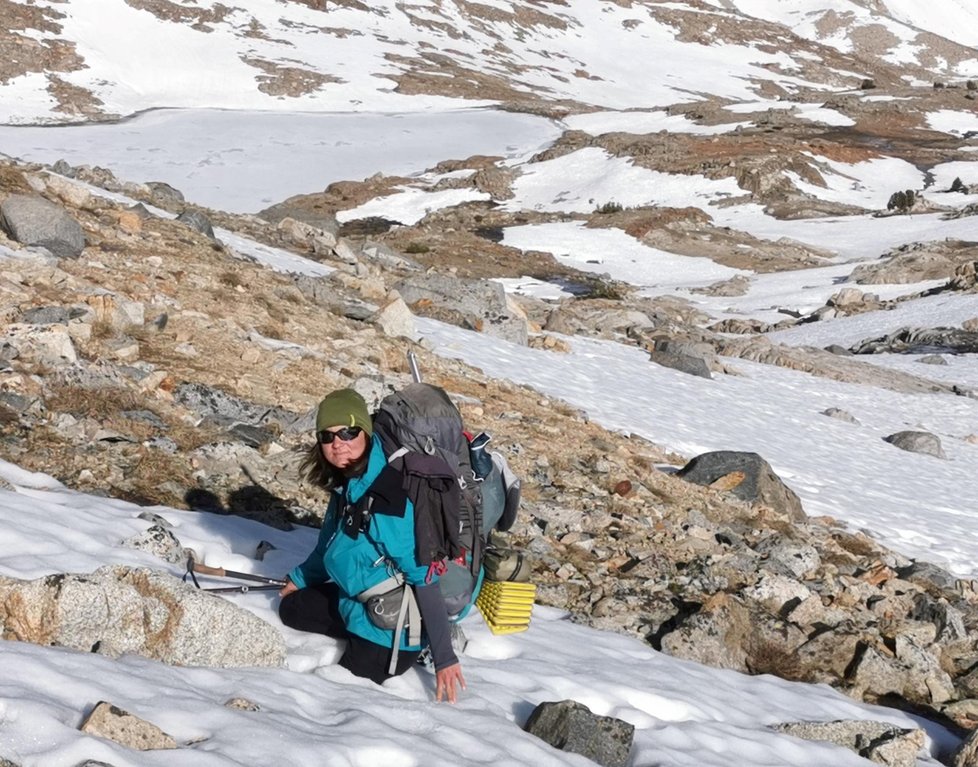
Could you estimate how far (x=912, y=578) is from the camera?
8.80 meters

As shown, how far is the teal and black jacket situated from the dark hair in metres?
0.03

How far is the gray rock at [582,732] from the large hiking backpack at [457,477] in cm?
76

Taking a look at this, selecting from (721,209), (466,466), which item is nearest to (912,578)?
(466,466)

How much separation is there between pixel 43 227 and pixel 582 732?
941 centimetres

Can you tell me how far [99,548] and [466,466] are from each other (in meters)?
2.07

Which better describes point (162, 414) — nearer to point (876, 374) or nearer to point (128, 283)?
point (128, 283)

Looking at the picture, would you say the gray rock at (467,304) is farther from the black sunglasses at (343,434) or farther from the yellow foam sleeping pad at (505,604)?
the black sunglasses at (343,434)

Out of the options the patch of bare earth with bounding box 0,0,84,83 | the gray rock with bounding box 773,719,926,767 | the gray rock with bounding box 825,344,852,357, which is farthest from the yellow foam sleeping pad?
the patch of bare earth with bounding box 0,0,84,83

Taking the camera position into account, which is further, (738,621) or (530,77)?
(530,77)

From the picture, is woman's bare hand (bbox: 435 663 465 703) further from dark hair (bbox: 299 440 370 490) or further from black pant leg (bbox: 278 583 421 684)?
dark hair (bbox: 299 440 370 490)

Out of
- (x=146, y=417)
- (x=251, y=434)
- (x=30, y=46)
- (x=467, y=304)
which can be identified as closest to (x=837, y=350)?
(x=467, y=304)

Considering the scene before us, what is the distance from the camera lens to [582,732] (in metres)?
4.64

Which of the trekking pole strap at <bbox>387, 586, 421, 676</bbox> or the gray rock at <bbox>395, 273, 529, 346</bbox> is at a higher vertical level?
the trekking pole strap at <bbox>387, 586, 421, 676</bbox>

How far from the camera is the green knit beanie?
4590 millimetres
